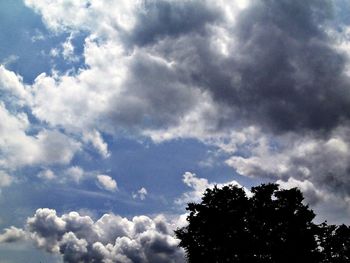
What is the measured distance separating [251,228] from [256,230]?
0.65 metres

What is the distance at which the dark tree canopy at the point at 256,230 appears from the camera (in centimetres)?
4425

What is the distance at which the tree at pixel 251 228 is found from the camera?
4422 centimetres

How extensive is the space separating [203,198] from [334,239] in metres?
18.3

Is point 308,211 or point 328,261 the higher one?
point 308,211

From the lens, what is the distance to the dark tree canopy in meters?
44.2

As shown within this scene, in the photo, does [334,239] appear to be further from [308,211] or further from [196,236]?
[196,236]

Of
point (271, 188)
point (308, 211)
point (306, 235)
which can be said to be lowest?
point (306, 235)

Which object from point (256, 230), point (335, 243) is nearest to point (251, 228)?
point (256, 230)

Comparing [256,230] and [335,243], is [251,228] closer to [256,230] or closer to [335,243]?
[256,230]

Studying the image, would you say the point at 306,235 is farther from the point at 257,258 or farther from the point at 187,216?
the point at 187,216

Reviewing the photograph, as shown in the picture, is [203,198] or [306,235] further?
[203,198]

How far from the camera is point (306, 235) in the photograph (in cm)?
4500

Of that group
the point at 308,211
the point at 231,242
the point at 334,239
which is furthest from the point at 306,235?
the point at 231,242

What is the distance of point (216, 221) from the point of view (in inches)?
1811
